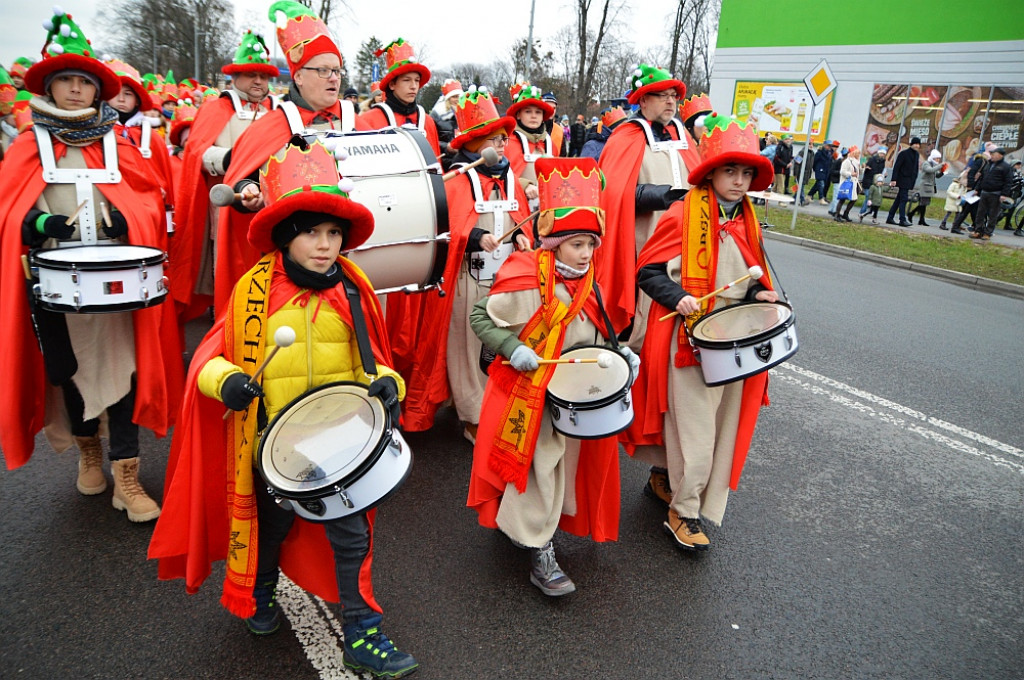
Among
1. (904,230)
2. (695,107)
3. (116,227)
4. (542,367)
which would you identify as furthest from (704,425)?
(904,230)

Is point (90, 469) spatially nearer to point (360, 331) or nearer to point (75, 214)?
point (75, 214)

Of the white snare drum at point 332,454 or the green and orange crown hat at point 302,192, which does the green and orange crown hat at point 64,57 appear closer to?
the green and orange crown hat at point 302,192

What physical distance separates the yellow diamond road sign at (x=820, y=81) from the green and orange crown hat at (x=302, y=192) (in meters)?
14.2

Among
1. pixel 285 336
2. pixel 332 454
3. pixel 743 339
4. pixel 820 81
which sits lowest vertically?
pixel 332 454

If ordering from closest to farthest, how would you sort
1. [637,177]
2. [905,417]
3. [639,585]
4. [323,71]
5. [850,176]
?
[639,585], [323,71], [637,177], [905,417], [850,176]

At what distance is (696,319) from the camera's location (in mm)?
3594

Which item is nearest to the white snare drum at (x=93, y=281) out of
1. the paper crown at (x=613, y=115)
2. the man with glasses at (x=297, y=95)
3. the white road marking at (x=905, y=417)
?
the man with glasses at (x=297, y=95)

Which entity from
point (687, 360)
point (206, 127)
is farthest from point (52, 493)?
point (687, 360)

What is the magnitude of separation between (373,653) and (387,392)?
1.02m

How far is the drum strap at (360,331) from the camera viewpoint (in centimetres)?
259

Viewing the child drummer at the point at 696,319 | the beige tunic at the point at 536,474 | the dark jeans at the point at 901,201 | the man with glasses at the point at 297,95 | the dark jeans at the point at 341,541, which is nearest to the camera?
the dark jeans at the point at 341,541

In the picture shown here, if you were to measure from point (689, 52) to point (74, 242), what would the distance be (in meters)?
46.1

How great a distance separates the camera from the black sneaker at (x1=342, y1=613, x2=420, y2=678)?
8.80ft

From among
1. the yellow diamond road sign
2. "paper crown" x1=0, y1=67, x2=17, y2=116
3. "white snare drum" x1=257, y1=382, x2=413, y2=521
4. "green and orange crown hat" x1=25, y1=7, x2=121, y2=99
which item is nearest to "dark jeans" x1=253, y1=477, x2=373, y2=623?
"white snare drum" x1=257, y1=382, x2=413, y2=521
